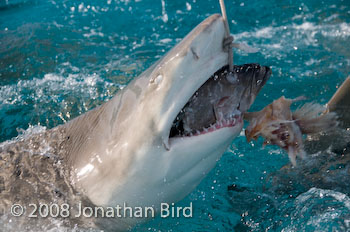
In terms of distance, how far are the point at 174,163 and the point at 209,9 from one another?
4.57m

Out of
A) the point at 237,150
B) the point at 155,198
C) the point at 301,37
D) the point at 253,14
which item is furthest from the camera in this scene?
the point at 253,14

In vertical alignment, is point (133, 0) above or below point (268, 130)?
below

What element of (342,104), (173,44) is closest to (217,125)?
(342,104)

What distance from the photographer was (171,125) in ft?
5.98

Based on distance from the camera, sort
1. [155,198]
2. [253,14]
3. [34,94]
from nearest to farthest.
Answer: [155,198], [34,94], [253,14]

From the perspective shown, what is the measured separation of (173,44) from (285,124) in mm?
3299

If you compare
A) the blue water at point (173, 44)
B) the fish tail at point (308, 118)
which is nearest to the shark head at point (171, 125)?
the fish tail at point (308, 118)

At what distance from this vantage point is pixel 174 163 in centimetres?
190

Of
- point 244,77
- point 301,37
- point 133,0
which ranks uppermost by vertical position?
→ point 244,77

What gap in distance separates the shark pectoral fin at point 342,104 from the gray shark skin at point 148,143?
0.82 meters

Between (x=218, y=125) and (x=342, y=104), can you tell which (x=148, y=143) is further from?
(x=342, y=104)

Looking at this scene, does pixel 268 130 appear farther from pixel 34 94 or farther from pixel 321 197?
pixel 34 94

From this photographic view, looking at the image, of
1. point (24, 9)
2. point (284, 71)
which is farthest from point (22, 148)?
point (24, 9)

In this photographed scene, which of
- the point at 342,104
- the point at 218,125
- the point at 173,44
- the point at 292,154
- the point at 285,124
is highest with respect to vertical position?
the point at 218,125
